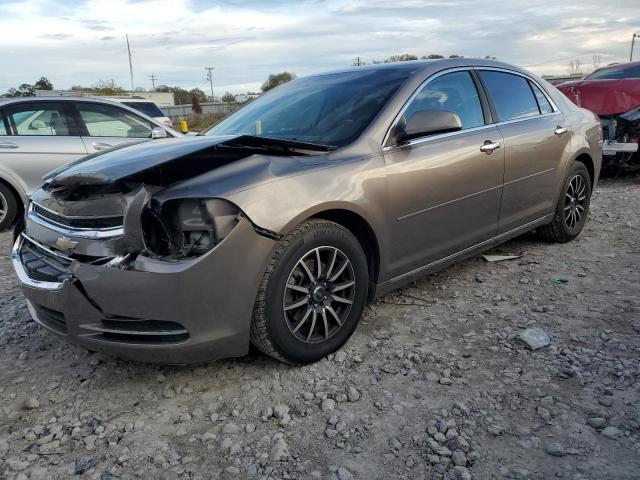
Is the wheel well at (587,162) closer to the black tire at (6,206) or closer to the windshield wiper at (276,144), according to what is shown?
the windshield wiper at (276,144)

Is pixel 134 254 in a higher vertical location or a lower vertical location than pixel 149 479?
higher

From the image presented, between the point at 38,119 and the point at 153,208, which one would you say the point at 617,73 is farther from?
the point at 153,208

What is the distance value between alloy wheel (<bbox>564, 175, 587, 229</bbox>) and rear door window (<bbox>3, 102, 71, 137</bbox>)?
18.6 ft

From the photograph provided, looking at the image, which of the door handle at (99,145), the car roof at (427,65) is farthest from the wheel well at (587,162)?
the door handle at (99,145)

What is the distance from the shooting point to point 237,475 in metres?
2.27

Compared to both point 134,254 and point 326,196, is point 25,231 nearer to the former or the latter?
point 134,254

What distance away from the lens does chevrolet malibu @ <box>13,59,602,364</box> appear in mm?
2598

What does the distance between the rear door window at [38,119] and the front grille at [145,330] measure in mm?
4864

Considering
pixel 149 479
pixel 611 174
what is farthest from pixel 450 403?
pixel 611 174

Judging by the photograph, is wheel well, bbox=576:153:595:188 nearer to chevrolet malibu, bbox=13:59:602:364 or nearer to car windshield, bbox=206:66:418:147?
chevrolet malibu, bbox=13:59:602:364

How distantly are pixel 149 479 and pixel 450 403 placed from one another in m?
1.41

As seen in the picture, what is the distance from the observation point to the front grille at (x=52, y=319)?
9.16 feet

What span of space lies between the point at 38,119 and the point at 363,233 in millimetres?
5134

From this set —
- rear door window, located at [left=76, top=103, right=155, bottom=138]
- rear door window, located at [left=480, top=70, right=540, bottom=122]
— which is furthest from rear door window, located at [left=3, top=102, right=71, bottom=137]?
rear door window, located at [left=480, top=70, right=540, bottom=122]
